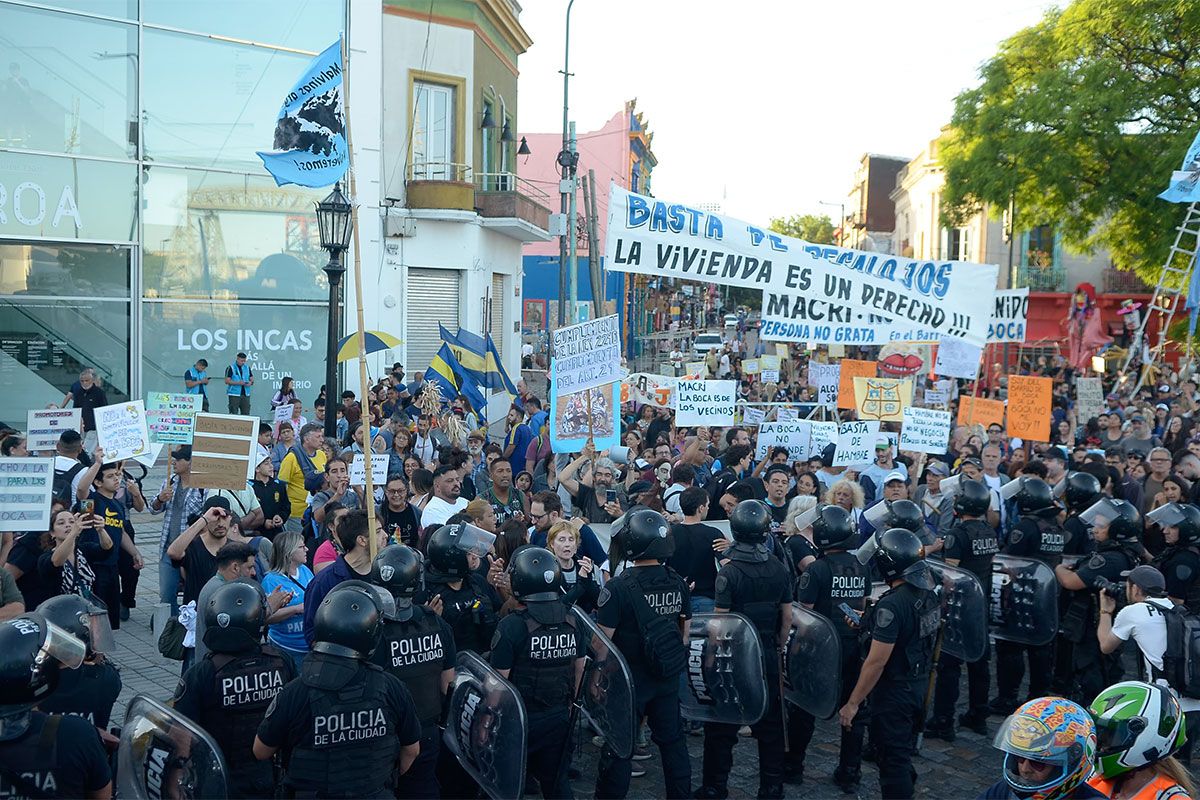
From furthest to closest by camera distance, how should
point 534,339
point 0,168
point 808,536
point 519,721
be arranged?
point 534,339
point 0,168
point 808,536
point 519,721

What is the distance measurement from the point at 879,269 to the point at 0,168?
46.0ft

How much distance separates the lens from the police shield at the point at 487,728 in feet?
16.8

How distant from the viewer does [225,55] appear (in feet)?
66.1

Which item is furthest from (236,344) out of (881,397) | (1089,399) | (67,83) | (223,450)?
(1089,399)

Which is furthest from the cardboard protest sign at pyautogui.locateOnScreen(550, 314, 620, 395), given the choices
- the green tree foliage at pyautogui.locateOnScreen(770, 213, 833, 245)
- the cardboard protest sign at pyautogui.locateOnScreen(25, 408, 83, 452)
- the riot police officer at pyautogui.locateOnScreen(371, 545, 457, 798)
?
the green tree foliage at pyautogui.locateOnScreen(770, 213, 833, 245)

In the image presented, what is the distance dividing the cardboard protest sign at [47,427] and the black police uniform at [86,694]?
19.0 ft

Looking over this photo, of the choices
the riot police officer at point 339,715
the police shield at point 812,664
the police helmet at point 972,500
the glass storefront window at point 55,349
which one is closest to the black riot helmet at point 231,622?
the riot police officer at point 339,715

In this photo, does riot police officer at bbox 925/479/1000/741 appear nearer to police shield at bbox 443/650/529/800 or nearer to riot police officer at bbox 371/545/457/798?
police shield at bbox 443/650/529/800

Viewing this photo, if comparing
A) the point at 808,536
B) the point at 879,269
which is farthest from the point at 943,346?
the point at 808,536

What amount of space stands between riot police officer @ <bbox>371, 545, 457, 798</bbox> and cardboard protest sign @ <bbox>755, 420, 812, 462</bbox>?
24.6ft

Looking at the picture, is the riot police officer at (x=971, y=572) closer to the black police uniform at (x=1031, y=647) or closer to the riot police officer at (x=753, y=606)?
the black police uniform at (x=1031, y=647)

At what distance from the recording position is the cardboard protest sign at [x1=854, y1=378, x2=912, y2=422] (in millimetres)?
13656

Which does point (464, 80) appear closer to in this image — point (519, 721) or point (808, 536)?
point (808, 536)

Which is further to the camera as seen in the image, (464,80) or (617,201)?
(464,80)
